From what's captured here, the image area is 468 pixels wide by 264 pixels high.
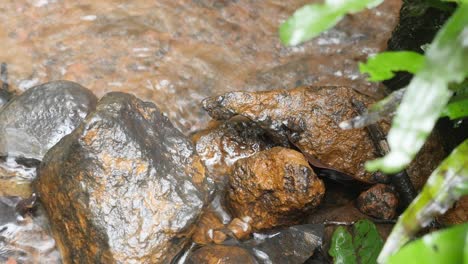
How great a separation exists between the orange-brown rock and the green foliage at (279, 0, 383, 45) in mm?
1600

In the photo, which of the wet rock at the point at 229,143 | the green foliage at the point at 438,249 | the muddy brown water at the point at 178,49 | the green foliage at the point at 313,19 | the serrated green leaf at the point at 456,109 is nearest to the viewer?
the green foliage at the point at 438,249

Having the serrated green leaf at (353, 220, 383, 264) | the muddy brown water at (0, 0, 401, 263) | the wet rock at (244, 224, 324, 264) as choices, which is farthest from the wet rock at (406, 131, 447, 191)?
the muddy brown water at (0, 0, 401, 263)

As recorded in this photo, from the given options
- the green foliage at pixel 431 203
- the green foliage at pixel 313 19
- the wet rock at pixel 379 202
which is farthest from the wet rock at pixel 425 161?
the green foliage at pixel 313 19

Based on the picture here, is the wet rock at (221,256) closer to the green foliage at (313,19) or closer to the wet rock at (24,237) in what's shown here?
the wet rock at (24,237)

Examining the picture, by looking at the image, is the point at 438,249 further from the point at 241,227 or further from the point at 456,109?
the point at 241,227

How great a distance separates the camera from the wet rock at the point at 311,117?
301cm

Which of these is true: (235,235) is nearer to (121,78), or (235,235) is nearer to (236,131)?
(236,131)

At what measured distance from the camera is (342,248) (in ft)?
8.19

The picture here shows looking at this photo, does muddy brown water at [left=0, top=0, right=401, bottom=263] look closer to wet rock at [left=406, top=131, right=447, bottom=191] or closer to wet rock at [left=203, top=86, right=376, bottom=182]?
wet rock at [left=203, top=86, right=376, bottom=182]

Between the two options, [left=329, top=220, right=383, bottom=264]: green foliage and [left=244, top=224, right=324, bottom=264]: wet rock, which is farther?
[left=244, top=224, right=324, bottom=264]: wet rock

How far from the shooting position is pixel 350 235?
2.51 meters

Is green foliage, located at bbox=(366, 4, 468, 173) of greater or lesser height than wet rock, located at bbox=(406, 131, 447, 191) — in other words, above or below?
above

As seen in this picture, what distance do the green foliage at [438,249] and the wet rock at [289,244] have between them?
4.33 ft

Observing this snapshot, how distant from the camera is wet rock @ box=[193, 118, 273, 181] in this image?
3.20 meters
